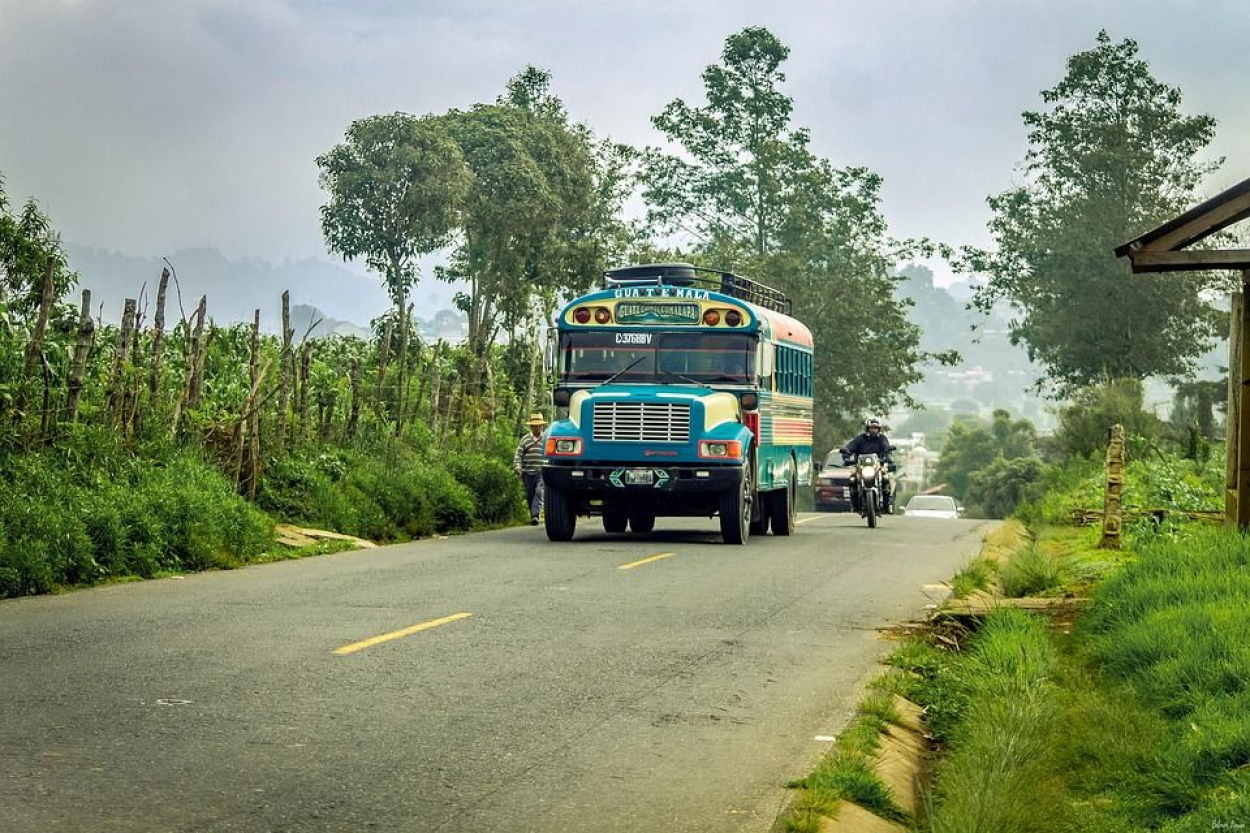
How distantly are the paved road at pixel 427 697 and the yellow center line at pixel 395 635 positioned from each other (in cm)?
3

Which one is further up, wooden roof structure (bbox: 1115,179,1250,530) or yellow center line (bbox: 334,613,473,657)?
wooden roof structure (bbox: 1115,179,1250,530)

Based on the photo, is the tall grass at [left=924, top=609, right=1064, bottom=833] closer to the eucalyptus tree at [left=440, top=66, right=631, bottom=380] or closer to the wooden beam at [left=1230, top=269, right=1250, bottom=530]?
the wooden beam at [left=1230, top=269, right=1250, bottom=530]

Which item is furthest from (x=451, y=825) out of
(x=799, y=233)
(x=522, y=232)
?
(x=799, y=233)

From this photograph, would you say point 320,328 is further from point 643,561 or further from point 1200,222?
point 1200,222

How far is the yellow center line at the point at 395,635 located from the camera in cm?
1077

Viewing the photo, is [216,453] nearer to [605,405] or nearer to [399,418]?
[605,405]

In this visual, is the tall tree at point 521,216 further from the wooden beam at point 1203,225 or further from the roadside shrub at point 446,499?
the wooden beam at point 1203,225

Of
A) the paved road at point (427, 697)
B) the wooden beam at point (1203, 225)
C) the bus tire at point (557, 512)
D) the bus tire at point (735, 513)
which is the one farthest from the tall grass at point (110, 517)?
the wooden beam at point (1203, 225)

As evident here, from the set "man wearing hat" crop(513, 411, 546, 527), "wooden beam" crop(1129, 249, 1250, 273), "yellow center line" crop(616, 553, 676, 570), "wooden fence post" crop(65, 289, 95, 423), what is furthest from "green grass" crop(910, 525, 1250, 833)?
"man wearing hat" crop(513, 411, 546, 527)

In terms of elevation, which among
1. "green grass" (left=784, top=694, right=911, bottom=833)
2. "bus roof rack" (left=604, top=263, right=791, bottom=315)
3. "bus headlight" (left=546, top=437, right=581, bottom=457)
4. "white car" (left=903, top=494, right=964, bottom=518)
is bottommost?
"green grass" (left=784, top=694, right=911, bottom=833)

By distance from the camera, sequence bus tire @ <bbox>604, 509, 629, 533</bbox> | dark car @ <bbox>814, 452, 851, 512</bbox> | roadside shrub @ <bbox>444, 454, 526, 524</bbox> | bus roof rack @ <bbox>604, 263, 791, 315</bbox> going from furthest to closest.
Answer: dark car @ <bbox>814, 452, 851, 512</bbox>, roadside shrub @ <bbox>444, 454, 526, 524</bbox>, bus roof rack @ <bbox>604, 263, 791, 315</bbox>, bus tire @ <bbox>604, 509, 629, 533</bbox>

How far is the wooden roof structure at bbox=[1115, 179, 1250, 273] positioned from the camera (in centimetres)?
1325

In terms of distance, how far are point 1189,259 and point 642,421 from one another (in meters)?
9.42

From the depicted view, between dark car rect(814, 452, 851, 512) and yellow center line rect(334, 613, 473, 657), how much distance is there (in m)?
38.3
